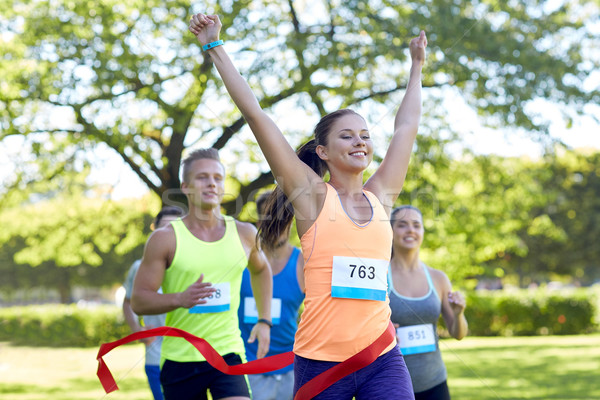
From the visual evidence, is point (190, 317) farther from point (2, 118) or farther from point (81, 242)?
point (81, 242)

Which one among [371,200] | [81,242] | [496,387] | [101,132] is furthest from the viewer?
[81,242]

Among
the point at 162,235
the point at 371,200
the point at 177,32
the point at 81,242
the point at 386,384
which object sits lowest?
the point at 386,384

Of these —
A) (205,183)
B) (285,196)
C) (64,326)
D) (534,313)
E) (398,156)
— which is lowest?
(285,196)

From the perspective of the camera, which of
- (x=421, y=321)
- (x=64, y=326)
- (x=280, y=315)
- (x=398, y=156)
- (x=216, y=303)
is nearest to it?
(x=398, y=156)

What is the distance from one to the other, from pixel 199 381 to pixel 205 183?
113 cm

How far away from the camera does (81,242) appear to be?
14.3 metres

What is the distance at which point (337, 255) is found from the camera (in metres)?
2.45

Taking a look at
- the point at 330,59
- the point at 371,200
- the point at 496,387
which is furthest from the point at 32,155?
the point at 371,200

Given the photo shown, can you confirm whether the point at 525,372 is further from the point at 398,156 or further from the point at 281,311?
the point at 398,156

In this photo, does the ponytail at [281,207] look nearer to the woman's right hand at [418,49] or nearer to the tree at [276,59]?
the woman's right hand at [418,49]

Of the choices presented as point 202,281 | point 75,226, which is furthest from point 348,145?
point 75,226

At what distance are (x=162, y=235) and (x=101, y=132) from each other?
6.91 meters

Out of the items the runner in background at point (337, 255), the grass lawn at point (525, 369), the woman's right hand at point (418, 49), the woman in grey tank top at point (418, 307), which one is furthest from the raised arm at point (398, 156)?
the grass lawn at point (525, 369)

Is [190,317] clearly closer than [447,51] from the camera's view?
Yes
